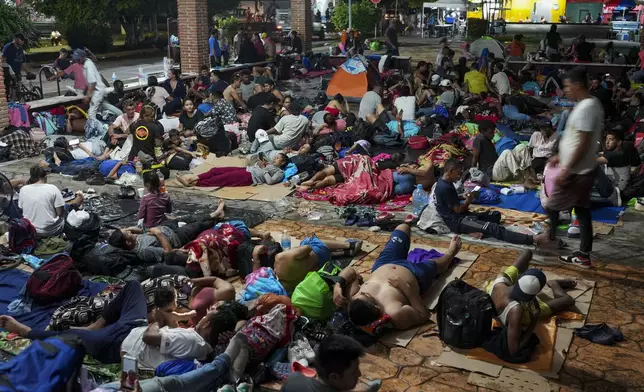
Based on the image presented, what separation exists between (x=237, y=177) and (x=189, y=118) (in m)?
3.13

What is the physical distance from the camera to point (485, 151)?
35.2 ft

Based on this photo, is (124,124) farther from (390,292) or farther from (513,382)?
(513,382)

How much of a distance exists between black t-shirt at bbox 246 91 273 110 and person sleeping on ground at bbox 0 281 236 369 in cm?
882

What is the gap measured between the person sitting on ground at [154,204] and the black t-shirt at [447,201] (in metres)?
3.35

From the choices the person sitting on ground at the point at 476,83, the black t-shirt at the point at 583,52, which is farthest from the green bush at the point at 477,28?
the person sitting on ground at the point at 476,83

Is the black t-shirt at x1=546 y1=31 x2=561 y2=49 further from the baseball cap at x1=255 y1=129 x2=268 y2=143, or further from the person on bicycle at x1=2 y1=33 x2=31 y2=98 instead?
the person on bicycle at x1=2 y1=33 x2=31 y2=98

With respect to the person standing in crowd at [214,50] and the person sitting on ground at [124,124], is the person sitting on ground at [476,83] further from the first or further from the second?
the person standing in crowd at [214,50]

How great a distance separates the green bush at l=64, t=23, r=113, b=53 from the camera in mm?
31000

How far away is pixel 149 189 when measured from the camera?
28.7 ft

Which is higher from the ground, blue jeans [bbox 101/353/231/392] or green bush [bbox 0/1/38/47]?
green bush [bbox 0/1/38/47]

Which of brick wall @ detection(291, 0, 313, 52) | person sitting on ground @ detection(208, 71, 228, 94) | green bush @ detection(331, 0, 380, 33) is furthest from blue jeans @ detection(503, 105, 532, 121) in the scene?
green bush @ detection(331, 0, 380, 33)

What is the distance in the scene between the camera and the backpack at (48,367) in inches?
184

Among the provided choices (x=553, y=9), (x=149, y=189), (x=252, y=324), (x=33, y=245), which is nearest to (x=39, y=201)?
(x=33, y=245)

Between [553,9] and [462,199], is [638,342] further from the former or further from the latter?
[553,9]
